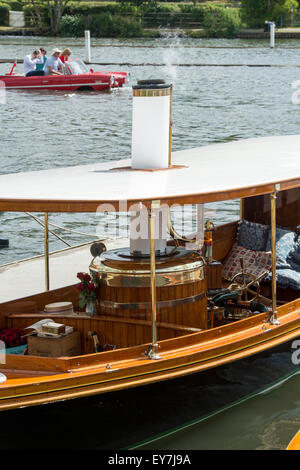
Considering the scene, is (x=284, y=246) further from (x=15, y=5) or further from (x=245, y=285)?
(x=15, y=5)

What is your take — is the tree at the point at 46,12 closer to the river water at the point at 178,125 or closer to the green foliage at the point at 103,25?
the green foliage at the point at 103,25

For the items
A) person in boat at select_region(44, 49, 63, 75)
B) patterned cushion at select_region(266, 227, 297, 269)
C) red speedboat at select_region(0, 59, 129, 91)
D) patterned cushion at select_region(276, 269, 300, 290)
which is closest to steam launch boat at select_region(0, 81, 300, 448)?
patterned cushion at select_region(276, 269, 300, 290)

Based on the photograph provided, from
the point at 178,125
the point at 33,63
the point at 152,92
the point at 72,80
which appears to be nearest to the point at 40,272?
the point at 152,92

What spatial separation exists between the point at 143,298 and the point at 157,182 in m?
0.88

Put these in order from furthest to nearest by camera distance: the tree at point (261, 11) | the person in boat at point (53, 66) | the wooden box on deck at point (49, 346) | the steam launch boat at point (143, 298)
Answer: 1. the tree at point (261, 11)
2. the person in boat at point (53, 66)
3. the wooden box on deck at point (49, 346)
4. the steam launch boat at point (143, 298)

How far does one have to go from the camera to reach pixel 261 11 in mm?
78875

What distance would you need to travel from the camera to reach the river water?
24.9ft

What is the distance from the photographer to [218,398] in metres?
6.90

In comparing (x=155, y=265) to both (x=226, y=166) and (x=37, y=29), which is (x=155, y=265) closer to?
(x=226, y=166)

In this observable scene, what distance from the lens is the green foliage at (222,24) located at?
243 feet

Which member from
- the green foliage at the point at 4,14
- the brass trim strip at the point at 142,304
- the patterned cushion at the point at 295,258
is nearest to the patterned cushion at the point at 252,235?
the patterned cushion at the point at 295,258

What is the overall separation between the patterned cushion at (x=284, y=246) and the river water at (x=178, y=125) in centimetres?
123

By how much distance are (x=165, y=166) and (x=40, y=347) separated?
6.00 feet

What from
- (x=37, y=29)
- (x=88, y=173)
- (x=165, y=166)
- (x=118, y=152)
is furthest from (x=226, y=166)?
(x=37, y=29)
